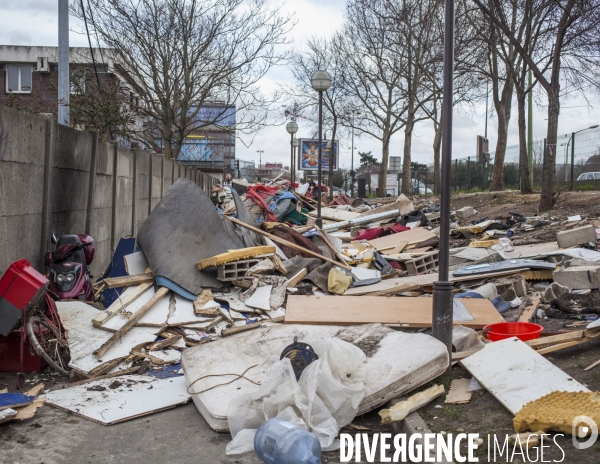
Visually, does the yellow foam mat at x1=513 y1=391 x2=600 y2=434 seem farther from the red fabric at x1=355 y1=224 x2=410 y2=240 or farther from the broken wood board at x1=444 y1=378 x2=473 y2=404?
the red fabric at x1=355 y1=224 x2=410 y2=240

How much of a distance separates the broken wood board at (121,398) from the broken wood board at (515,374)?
2.38m

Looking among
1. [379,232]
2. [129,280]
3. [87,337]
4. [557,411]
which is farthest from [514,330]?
[379,232]

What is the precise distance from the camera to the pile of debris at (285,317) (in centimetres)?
452

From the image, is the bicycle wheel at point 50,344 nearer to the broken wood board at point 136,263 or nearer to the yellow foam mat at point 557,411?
the broken wood board at point 136,263

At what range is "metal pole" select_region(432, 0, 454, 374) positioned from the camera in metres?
5.15

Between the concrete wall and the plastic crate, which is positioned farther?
the concrete wall

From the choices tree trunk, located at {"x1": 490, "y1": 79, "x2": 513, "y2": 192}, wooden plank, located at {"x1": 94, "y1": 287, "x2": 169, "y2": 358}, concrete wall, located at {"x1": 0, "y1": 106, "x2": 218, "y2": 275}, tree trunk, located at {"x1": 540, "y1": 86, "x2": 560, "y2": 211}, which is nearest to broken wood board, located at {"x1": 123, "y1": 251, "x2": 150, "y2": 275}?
wooden plank, located at {"x1": 94, "y1": 287, "x2": 169, "y2": 358}

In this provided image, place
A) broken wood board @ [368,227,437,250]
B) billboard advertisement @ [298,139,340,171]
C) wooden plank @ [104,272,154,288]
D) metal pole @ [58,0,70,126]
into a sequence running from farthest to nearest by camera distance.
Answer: billboard advertisement @ [298,139,340,171]
broken wood board @ [368,227,437,250]
metal pole @ [58,0,70,126]
wooden plank @ [104,272,154,288]

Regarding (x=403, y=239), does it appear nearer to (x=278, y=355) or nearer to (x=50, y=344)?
(x=278, y=355)

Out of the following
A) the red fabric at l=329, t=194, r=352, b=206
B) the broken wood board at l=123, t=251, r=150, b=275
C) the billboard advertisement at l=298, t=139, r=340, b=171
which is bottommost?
the broken wood board at l=123, t=251, r=150, b=275

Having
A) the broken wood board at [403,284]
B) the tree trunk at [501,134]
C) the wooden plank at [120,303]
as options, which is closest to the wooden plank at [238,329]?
the wooden plank at [120,303]

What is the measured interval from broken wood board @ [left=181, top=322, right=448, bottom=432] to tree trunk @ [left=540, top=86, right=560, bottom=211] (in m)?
11.9

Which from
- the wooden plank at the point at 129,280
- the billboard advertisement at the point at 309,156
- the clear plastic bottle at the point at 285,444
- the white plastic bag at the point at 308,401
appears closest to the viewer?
the clear plastic bottle at the point at 285,444

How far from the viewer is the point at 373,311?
666 centimetres
